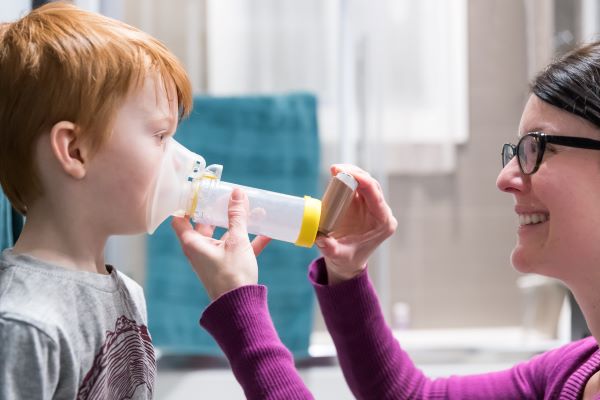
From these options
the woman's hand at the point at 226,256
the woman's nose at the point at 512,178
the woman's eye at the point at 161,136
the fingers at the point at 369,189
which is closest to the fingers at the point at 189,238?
the woman's hand at the point at 226,256

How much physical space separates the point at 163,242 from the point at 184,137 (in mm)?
253

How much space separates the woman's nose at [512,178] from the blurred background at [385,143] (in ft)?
2.38

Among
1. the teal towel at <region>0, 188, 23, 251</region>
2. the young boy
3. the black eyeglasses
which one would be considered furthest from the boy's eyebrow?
the black eyeglasses

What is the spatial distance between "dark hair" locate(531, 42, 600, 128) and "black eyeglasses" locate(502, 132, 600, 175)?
0.03 metres

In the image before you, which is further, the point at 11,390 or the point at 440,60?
the point at 440,60

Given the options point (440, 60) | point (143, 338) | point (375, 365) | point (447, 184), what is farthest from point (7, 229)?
point (447, 184)

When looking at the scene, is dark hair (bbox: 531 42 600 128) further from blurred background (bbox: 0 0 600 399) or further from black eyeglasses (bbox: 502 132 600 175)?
blurred background (bbox: 0 0 600 399)

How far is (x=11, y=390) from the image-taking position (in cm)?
56

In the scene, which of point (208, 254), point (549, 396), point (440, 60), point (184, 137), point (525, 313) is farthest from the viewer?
point (525, 313)

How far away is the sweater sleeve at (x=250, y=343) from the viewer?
0.69 metres

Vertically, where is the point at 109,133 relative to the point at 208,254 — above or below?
above

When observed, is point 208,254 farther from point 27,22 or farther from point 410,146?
point 410,146

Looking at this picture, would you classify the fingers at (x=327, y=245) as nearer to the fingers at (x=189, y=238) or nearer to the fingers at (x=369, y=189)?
the fingers at (x=369, y=189)

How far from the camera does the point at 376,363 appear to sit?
0.93m
